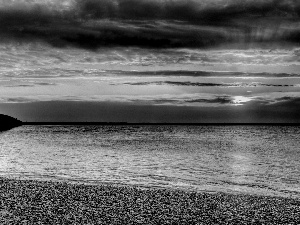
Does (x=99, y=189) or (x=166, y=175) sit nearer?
(x=99, y=189)

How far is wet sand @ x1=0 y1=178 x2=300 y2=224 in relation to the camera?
15.2m

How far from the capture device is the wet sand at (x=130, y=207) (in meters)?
15.2

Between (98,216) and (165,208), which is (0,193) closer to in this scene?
(98,216)

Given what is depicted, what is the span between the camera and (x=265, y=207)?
60.3 ft

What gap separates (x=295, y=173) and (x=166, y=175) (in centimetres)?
1396

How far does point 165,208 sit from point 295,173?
23.5 m

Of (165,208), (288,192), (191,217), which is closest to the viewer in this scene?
(191,217)

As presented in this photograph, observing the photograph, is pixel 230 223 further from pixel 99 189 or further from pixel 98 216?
pixel 99 189

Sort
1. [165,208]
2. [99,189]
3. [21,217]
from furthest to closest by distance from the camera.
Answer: [99,189], [165,208], [21,217]

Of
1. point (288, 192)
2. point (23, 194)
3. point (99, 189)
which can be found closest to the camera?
point (23, 194)

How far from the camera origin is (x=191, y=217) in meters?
16.0

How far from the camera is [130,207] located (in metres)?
17.5

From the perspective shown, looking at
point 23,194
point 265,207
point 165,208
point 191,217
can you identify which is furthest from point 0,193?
point 265,207

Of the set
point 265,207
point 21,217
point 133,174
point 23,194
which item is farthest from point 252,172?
point 21,217
